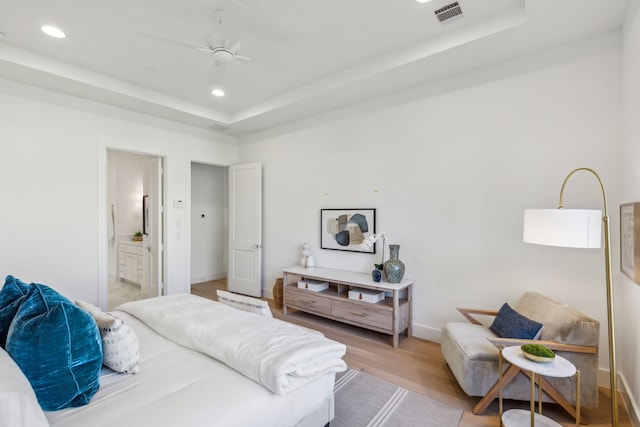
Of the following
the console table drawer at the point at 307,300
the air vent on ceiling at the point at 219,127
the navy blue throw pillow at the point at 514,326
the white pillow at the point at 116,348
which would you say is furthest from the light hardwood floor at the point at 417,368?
the air vent on ceiling at the point at 219,127

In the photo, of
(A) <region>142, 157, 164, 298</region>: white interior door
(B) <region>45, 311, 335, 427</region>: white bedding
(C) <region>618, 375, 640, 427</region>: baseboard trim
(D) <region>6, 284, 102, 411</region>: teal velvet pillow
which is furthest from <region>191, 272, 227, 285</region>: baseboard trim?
(C) <region>618, 375, 640, 427</region>: baseboard trim

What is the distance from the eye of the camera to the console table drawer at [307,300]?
3.71 metres

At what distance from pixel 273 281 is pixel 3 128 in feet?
12.0

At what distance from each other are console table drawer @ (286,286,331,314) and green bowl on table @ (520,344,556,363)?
6.97ft

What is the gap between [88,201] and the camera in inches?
148

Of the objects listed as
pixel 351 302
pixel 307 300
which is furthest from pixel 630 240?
pixel 307 300

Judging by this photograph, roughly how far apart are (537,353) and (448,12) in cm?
248

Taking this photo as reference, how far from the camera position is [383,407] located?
7.21 ft

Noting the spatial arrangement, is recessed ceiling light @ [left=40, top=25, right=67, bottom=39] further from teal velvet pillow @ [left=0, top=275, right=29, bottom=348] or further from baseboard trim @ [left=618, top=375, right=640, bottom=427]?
baseboard trim @ [left=618, top=375, right=640, bottom=427]

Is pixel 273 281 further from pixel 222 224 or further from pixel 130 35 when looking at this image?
pixel 130 35

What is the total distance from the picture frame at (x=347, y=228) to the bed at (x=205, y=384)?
1.97 m

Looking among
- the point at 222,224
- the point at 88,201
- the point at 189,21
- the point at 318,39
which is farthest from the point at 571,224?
the point at 222,224

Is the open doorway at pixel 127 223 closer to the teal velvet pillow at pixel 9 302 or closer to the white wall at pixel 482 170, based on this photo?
the teal velvet pillow at pixel 9 302

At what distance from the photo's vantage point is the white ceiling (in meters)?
2.35
